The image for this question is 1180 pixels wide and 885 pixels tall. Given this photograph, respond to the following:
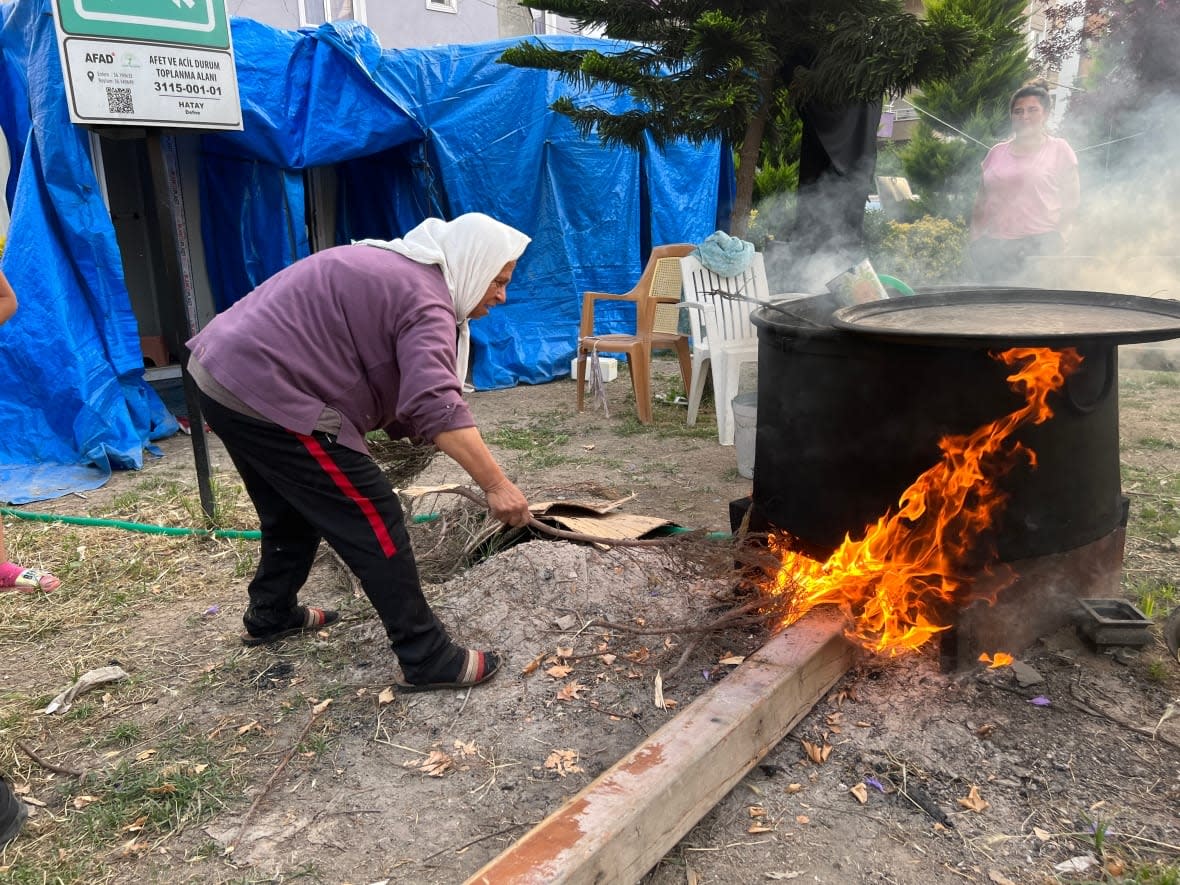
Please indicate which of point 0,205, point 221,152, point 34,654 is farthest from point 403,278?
point 221,152

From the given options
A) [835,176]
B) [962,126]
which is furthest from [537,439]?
[962,126]

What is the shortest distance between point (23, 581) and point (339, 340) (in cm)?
246

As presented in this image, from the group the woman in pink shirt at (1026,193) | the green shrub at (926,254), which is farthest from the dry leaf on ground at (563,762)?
the green shrub at (926,254)

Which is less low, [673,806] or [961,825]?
[673,806]

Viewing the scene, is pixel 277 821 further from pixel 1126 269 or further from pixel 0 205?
pixel 1126 269

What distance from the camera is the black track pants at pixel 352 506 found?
2.51 metres

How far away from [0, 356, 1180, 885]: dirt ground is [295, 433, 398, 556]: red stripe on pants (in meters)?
0.57

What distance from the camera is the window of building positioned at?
453 inches

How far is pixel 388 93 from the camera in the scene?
7070 millimetres

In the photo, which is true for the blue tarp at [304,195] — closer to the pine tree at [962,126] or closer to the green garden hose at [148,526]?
the green garden hose at [148,526]

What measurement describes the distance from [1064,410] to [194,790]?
106 inches

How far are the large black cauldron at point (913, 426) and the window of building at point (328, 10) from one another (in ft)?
35.9

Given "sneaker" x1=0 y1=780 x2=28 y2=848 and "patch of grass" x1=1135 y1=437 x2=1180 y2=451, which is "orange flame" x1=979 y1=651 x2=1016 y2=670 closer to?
"sneaker" x1=0 y1=780 x2=28 y2=848

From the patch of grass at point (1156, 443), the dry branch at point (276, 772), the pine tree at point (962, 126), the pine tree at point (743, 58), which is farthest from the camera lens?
the pine tree at point (962, 126)
